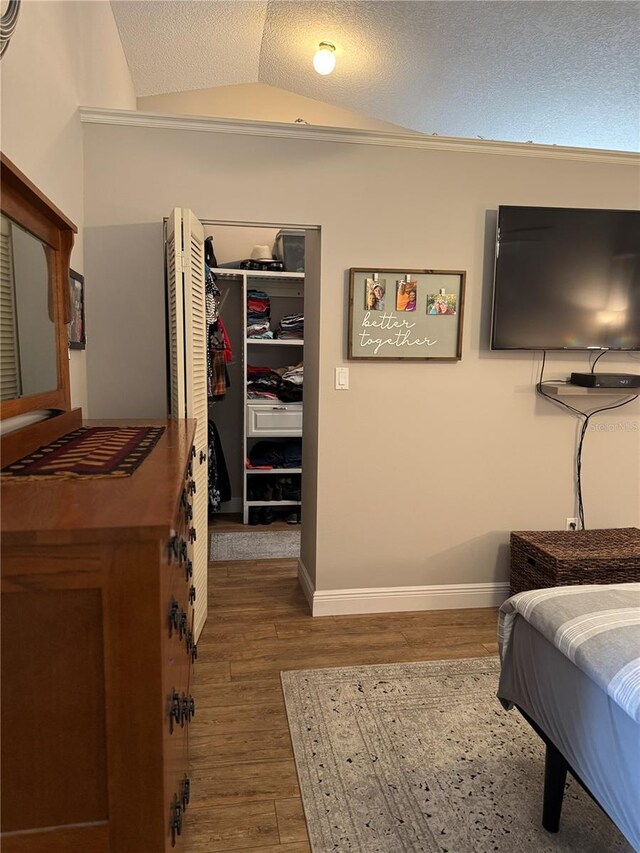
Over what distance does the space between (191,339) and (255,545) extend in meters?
1.99

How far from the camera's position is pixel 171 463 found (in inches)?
49.3

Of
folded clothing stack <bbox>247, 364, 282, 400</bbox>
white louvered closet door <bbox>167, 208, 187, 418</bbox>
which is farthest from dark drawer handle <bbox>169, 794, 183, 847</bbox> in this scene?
folded clothing stack <bbox>247, 364, 282, 400</bbox>

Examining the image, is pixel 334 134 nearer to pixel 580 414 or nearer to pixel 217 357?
pixel 217 357

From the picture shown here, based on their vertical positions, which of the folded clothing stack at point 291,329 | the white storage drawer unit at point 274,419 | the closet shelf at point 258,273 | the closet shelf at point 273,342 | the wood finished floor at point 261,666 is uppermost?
the closet shelf at point 258,273

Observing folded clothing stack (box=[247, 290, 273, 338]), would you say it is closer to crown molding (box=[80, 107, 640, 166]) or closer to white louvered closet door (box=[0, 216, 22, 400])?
crown molding (box=[80, 107, 640, 166])

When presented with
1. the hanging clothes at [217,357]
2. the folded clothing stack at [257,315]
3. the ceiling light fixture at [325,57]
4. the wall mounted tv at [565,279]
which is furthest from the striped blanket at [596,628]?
the ceiling light fixture at [325,57]

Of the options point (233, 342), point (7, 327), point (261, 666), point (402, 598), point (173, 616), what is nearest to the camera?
point (173, 616)

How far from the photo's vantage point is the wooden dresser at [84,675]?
31.2 inches

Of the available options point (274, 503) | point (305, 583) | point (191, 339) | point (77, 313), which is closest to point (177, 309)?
point (191, 339)

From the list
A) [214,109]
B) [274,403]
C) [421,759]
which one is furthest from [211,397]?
[421,759]

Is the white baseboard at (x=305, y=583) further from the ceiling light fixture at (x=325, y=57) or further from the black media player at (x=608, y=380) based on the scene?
the ceiling light fixture at (x=325, y=57)

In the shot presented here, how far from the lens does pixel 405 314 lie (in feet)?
9.20

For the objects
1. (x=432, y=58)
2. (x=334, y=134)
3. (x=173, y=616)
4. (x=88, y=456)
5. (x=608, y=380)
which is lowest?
(x=173, y=616)

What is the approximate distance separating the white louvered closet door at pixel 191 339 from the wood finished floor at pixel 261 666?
30 centimetres
